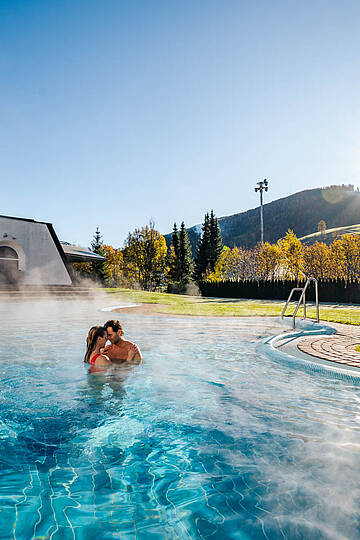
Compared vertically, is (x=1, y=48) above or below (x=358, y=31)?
above

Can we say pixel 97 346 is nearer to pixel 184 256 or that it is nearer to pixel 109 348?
pixel 109 348

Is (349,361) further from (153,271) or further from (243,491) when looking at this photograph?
(153,271)

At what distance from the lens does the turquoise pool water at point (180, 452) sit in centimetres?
210

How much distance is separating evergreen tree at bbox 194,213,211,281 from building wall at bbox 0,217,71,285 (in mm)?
25239

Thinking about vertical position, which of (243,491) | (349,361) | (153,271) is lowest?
(243,491)

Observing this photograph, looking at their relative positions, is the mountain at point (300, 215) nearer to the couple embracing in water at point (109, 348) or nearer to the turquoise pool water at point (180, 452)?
the couple embracing in water at point (109, 348)

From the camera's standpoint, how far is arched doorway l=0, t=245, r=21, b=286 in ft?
77.8

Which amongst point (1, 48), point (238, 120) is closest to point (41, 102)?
point (1, 48)

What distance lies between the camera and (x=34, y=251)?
81.1 feet

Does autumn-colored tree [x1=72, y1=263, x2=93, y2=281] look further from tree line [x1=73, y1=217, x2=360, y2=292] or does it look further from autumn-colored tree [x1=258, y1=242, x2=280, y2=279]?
autumn-colored tree [x1=258, y1=242, x2=280, y2=279]

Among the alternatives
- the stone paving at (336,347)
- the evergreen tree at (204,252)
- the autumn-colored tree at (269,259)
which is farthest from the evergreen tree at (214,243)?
the stone paving at (336,347)

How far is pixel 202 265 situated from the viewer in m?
48.3

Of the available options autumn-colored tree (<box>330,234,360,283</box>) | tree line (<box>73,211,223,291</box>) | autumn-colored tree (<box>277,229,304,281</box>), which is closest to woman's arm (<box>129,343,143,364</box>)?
autumn-colored tree (<box>277,229,304,281</box>)

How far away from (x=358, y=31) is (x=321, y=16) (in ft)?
3.63
